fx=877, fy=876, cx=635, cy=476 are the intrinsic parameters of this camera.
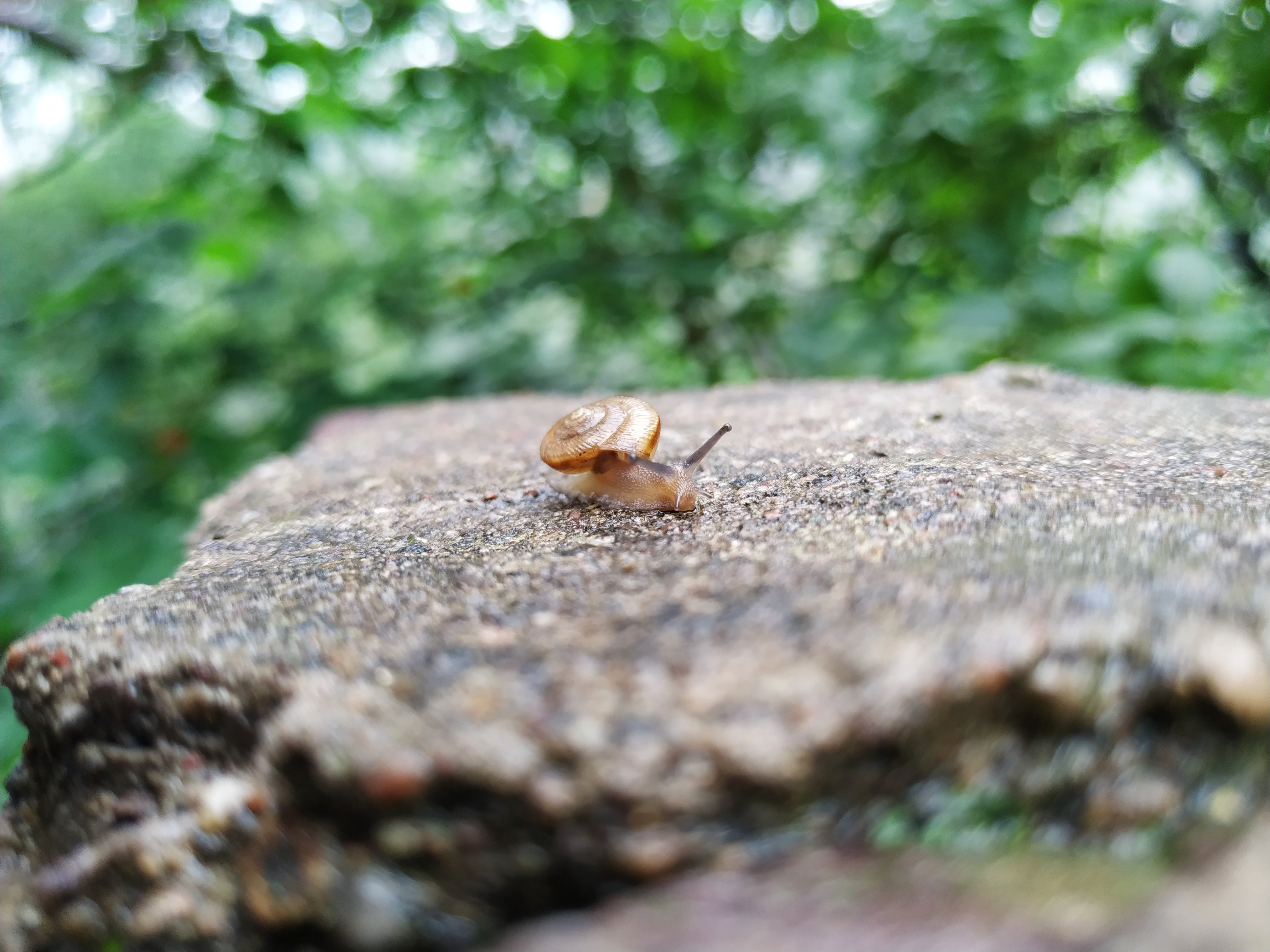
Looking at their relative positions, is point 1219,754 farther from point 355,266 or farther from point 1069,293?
point 355,266

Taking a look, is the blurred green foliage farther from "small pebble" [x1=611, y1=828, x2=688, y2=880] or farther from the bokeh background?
"small pebble" [x1=611, y1=828, x2=688, y2=880]

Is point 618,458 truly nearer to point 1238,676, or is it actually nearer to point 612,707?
point 612,707

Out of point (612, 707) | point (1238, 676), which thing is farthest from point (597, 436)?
point (1238, 676)

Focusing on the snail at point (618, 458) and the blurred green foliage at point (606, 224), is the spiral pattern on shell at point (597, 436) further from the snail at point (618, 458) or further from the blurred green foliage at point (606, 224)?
the blurred green foliage at point (606, 224)

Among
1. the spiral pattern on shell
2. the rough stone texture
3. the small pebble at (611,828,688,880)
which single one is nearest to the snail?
the spiral pattern on shell

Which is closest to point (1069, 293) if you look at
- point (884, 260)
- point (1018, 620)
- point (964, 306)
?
point (964, 306)

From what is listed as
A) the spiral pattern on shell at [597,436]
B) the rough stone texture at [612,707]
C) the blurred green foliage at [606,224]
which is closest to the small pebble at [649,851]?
the rough stone texture at [612,707]
